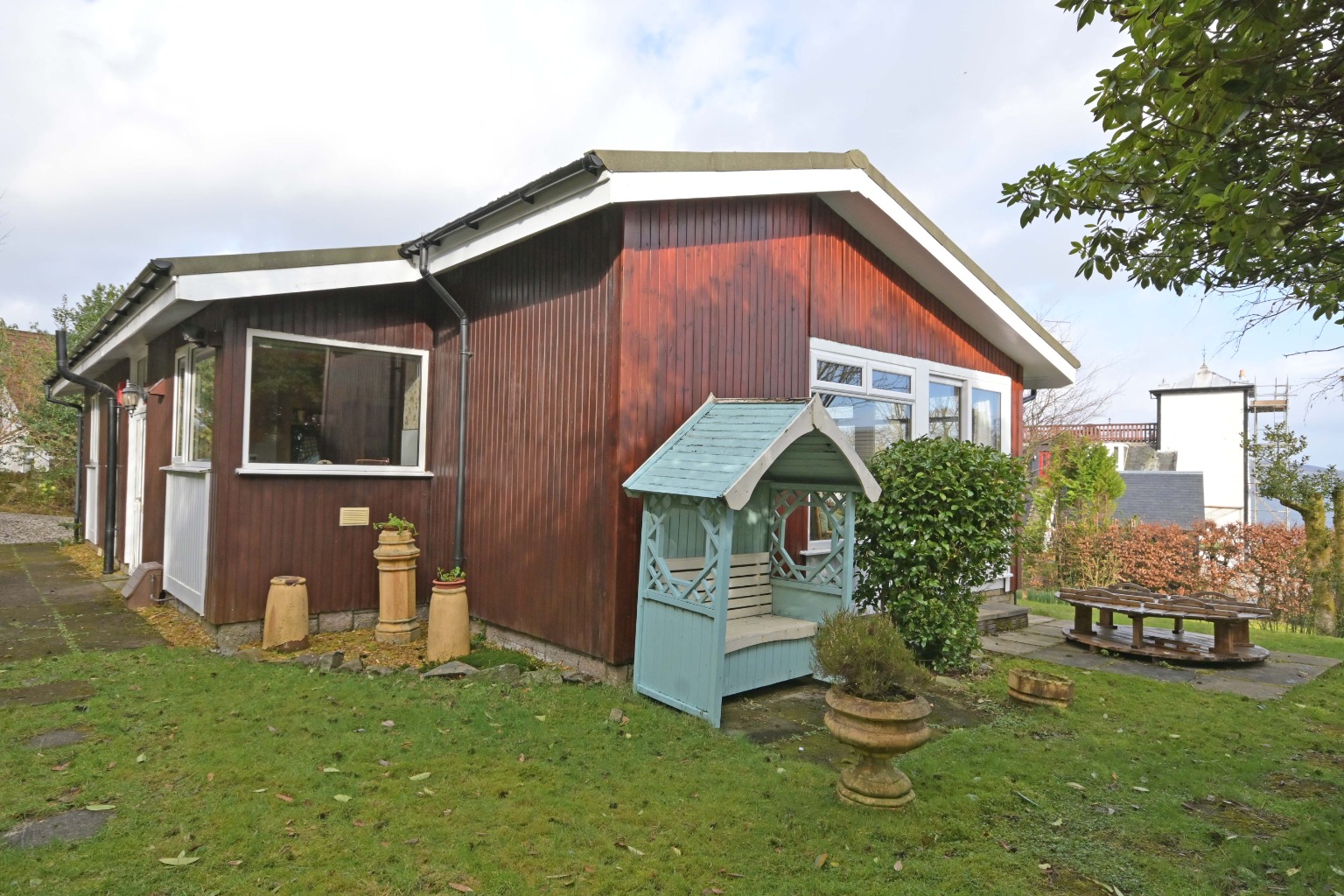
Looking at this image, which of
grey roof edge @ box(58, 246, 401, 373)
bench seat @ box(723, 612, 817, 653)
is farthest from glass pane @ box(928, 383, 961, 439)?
grey roof edge @ box(58, 246, 401, 373)

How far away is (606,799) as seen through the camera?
3393 millimetres

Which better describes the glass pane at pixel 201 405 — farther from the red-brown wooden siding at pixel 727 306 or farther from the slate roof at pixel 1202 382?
the slate roof at pixel 1202 382

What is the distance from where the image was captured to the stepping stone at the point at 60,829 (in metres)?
2.81

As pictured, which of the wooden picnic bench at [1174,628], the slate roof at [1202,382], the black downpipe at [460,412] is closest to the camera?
the wooden picnic bench at [1174,628]

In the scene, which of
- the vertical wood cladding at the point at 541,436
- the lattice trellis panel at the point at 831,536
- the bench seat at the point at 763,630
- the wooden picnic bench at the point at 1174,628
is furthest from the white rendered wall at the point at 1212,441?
the vertical wood cladding at the point at 541,436

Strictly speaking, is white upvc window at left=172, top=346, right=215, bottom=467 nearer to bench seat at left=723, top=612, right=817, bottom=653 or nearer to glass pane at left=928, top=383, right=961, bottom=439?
bench seat at left=723, top=612, right=817, bottom=653

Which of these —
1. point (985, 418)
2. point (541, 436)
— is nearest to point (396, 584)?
point (541, 436)

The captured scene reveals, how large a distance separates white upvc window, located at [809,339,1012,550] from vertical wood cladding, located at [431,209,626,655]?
2.21m

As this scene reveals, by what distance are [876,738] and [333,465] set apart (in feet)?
17.9

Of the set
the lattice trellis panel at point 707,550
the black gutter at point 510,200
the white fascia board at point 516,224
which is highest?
the black gutter at point 510,200

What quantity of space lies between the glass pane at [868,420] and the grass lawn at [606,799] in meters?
3.16

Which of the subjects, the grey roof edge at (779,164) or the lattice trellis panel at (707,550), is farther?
the grey roof edge at (779,164)

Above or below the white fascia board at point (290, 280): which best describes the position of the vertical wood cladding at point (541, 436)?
below

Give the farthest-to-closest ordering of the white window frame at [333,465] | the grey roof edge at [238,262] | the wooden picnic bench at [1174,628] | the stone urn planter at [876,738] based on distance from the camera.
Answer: the wooden picnic bench at [1174,628] → the white window frame at [333,465] → the grey roof edge at [238,262] → the stone urn planter at [876,738]
